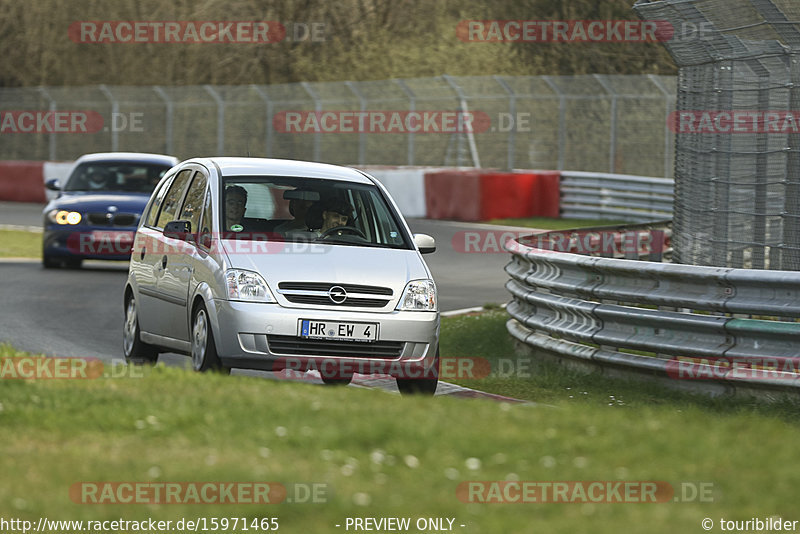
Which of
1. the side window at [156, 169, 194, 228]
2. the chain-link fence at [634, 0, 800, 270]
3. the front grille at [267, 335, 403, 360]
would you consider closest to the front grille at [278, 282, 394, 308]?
the front grille at [267, 335, 403, 360]

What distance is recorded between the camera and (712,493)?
5887 mm

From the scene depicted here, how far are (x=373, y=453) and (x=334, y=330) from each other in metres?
3.06

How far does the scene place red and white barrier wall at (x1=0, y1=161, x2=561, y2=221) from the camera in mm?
28922

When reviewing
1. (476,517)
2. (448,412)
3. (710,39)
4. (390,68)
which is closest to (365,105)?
(390,68)

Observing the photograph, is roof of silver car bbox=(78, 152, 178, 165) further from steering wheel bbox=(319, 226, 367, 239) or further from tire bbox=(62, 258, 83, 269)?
steering wheel bbox=(319, 226, 367, 239)

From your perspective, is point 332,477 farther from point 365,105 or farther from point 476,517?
point 365,105

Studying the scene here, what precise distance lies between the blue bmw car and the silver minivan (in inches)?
303

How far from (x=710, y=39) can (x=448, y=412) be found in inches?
247

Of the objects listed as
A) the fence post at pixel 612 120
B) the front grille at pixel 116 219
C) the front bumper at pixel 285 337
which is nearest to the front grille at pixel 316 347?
the front bumper at pixel 285 337

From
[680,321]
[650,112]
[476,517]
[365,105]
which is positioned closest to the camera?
[476,517]

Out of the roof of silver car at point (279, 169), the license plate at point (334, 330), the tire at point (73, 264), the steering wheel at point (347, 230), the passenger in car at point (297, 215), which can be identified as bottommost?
the tire at point (73, 264)

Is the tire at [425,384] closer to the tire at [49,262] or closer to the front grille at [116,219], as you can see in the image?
the front grille at [116,219]

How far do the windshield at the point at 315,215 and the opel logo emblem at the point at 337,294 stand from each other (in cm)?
69

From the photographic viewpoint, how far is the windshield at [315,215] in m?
10.3
